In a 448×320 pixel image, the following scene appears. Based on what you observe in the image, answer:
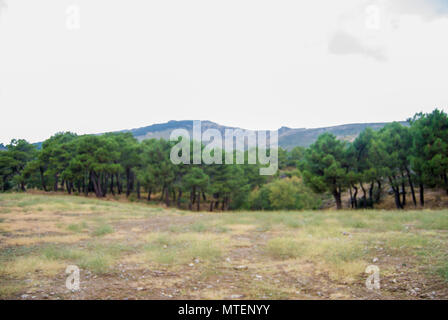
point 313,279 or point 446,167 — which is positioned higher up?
point 446,167

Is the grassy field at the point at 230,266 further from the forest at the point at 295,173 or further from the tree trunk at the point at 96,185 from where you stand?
the tree trunk at the point at 96,185

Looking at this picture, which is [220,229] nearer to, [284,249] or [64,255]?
[284,249]

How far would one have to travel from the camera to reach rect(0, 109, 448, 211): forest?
26672mm

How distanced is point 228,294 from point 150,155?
1416 inches

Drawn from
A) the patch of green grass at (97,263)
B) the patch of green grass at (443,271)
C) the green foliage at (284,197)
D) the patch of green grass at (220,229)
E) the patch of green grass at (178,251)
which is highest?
the patch of green grass at (443,271)

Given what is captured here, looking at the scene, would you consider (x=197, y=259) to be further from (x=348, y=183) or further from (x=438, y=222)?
(x=348, y=183)

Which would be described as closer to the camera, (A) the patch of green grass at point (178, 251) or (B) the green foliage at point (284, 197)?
(A) the patch of green grass at point (178, 251)

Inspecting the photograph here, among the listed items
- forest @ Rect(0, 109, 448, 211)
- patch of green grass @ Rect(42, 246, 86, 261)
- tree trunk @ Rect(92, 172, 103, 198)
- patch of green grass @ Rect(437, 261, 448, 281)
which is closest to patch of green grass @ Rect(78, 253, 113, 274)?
patch of green grass @ Rect(42, 246, 86, 261)

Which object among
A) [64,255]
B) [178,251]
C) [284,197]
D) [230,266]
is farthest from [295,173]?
[64,255]

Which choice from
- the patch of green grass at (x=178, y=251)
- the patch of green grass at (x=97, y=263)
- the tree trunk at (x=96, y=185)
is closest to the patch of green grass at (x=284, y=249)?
the patch of green grass at (x=178, y=251)

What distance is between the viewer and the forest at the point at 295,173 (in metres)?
26.7

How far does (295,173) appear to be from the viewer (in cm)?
5647
